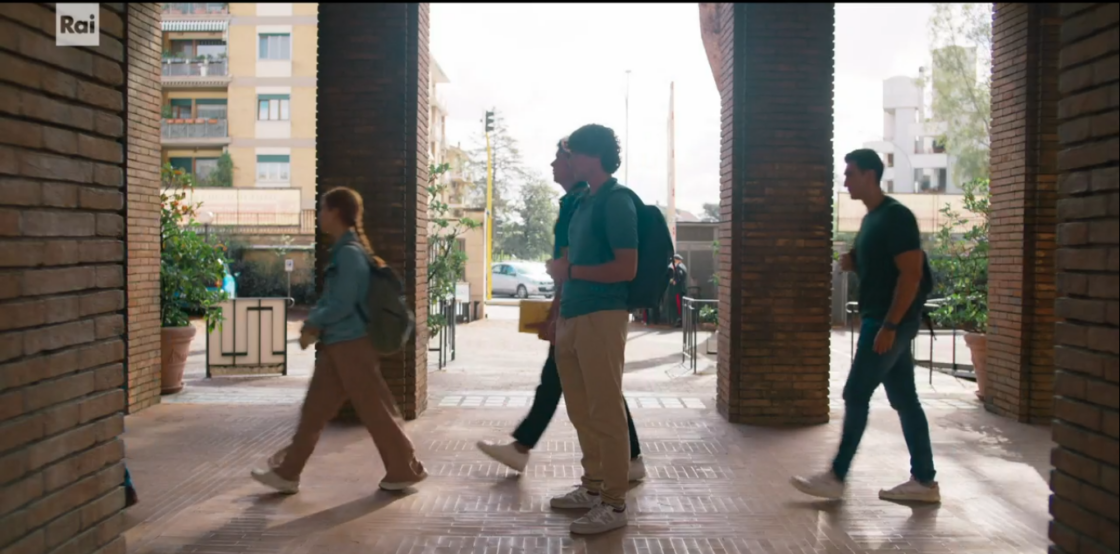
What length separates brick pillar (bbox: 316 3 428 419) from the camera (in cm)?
696

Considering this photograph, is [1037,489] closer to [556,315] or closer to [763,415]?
[763,415]

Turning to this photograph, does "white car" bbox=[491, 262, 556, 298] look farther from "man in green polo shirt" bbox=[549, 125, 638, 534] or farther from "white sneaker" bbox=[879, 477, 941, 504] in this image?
"man in green polo shirt" bbox=[549, 125, 638, 534]

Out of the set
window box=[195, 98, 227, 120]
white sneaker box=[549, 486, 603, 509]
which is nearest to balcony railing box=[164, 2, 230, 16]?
window box=[195, 98, 227, 120]

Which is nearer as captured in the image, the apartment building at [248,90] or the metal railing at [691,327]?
the metal railing at [691,327]

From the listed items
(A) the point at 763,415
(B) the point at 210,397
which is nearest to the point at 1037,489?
(A) the point at 763,415

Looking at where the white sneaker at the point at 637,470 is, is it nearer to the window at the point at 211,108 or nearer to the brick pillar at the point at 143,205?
the brick pillar at the point at 143,205

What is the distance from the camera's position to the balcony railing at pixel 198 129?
138ft

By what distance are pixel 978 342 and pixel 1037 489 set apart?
154 inches

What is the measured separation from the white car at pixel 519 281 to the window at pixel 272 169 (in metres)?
14.4

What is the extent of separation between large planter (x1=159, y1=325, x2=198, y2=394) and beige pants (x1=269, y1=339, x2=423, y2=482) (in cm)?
428

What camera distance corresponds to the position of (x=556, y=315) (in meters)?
5.08

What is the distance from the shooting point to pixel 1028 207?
24.2 ft

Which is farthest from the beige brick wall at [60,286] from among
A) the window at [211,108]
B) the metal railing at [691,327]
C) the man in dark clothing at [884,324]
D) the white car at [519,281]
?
Result: the window at [211,108]

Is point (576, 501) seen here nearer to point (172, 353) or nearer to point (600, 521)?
point (600, 521)
